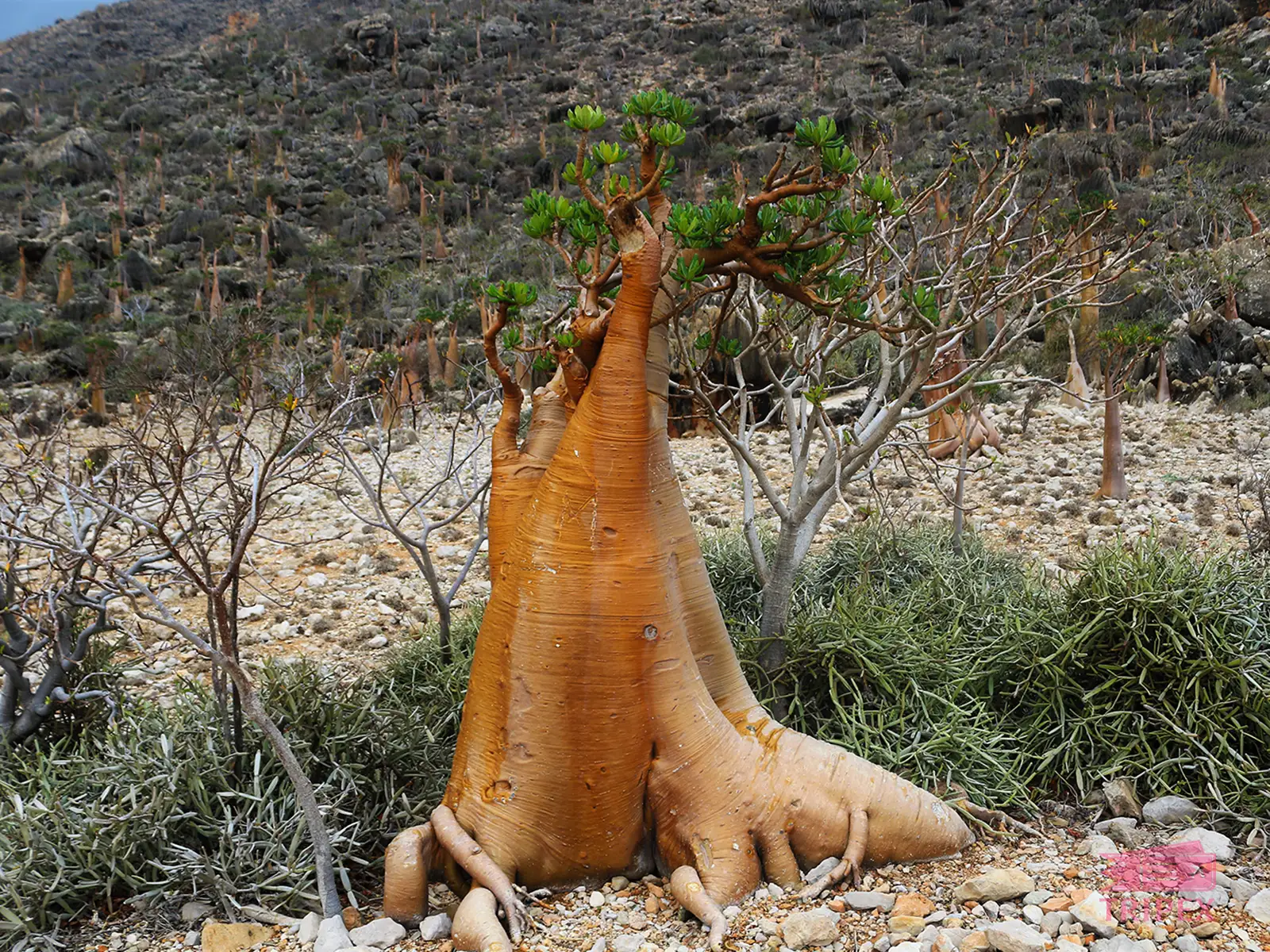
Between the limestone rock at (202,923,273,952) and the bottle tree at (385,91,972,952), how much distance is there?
1.30 ft

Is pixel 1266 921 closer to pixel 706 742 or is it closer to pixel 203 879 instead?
pixel 706 742

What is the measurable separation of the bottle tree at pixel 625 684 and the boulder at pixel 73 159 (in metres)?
34.3

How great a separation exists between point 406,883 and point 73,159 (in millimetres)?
35389

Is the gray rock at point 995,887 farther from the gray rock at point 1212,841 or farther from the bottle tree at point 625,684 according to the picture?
the gray rock at point 1212,841

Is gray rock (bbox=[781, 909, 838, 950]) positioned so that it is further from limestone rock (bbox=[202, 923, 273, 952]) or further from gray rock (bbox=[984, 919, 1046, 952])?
limestone rock (bbox=[202, 923, 273, 952])

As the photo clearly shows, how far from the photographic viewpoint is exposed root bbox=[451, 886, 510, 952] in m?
2.16

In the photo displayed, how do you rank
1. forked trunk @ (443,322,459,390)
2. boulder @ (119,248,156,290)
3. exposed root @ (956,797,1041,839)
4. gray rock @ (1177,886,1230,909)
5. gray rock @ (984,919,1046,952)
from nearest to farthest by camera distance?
gray rock @ (984,919,1046,952) → gray rock @ (1177,886,1230,909) → exposed root @ (956,797,1041,839) → forked trunk @ (443,322,459,390) → boulder @ (119,248,156,290)

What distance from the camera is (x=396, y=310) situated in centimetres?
2103

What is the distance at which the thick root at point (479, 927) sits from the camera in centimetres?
216

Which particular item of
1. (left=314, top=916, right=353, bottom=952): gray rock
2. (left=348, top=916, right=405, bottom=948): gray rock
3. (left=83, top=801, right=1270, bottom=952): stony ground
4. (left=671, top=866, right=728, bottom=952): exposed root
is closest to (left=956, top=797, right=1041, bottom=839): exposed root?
(left=83, top=801, right=1270, bottom=952): stony ground

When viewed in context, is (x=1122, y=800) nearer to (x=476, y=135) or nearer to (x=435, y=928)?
(x=435, y=928)

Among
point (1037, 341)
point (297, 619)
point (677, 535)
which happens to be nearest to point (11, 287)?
point (297, 619)

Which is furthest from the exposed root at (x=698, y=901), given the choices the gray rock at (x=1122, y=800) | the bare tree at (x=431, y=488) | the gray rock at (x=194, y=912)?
the bare tree at (x=431, y=488)

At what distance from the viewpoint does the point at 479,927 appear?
2.20m
